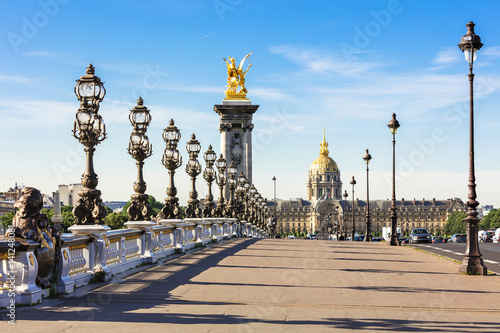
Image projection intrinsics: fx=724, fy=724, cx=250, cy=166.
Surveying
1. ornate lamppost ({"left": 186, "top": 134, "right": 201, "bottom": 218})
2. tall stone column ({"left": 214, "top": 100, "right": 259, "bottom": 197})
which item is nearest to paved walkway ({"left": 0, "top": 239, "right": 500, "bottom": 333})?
ornate lamppost ({"left": 186, "top": 134, "right": 201, "bottom": 218})

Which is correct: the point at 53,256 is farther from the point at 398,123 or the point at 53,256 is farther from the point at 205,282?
the point at 398,123

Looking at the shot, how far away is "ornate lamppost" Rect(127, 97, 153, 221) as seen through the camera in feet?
67.8

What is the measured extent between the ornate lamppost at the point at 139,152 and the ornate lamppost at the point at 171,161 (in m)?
4.33

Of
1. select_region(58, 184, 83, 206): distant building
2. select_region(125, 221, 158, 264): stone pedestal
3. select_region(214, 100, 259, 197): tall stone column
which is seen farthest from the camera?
select_region(214, 100, 259, 197): tall stone column

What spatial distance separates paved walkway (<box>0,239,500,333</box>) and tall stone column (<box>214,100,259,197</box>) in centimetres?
6712

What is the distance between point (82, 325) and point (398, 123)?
34.9m

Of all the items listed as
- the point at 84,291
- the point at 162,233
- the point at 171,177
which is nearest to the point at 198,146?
the point at 171,177

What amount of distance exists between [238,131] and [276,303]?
7573cm

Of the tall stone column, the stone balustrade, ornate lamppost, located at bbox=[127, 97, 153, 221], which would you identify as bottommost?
the stone balustrade

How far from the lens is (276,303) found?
503 inches

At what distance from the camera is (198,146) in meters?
31.3

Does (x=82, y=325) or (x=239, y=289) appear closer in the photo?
(x=82, y=325)

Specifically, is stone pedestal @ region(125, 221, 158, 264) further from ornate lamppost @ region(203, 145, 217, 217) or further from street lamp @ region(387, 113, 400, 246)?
street lamp @ region(387, 113, 400, 246)

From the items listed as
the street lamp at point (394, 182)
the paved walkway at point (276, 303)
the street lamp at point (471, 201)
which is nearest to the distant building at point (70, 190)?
the street lamp at point (394, 182)
